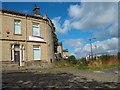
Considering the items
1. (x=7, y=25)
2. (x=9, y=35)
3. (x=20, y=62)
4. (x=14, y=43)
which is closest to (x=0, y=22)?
(x=7, y=25)

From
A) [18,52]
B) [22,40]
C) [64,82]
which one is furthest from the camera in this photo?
[22,40]

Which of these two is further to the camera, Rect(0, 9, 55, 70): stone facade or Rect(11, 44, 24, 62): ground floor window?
Rect(11, 44, 24, 62): ground floor window

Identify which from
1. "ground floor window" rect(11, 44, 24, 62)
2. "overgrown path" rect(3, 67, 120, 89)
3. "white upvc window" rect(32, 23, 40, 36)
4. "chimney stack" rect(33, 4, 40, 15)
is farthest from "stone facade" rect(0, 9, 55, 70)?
"overgrown path" rect(3, 67, 120, 89)

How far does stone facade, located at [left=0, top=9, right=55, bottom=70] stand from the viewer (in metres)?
16.0

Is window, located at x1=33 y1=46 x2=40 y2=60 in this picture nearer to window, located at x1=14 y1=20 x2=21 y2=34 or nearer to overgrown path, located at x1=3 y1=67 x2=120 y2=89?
window, located at x1=14 y1=20 x2=21 y2=34

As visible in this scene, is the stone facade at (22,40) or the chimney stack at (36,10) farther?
the chimney stack at (36,10)

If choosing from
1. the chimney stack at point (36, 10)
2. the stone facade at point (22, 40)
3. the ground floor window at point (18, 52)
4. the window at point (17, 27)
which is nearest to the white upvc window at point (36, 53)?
the stone facade at point (22, 40)

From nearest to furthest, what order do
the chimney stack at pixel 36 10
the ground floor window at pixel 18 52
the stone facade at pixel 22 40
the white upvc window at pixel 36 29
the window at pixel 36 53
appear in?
the stone facade at pixel 22 40 → the ground floor window at pixel 18 52 → the window at pixel 36 53 → the white upvc window at pixel 36 29 → the chimney stack at pixel 36 10

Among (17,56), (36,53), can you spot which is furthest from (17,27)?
(36,53)

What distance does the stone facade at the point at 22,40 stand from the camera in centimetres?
1605

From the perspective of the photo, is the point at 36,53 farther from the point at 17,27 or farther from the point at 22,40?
the point at 17,27

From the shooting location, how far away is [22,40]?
57.3 ft

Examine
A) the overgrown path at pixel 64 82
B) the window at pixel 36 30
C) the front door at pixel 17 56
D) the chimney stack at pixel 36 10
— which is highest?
the chimney stack at pixel 36 10

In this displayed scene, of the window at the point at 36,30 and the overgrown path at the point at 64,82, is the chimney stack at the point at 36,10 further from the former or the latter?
the overgrown path at the point at 64,82
